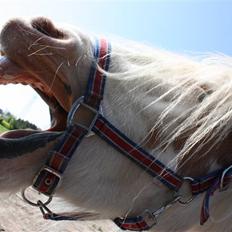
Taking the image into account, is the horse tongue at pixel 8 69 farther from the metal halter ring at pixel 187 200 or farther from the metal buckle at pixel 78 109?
the metal halter ring at pixel 187 200

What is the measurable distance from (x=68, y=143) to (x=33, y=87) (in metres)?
0.27

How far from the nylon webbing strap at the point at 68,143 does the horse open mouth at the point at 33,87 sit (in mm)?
80

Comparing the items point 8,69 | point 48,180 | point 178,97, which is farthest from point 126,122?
point 8,69

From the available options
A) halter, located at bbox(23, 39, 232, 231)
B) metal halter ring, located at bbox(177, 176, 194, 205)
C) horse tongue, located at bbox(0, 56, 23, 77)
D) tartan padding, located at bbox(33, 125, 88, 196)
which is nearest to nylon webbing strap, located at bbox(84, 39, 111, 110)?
halter, located at bbox(23, 39, 232, 231)

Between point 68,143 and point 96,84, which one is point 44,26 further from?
point 68,143

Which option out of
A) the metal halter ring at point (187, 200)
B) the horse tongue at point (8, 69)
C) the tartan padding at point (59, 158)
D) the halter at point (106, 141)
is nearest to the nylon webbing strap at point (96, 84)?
the halter at point (106, 141)

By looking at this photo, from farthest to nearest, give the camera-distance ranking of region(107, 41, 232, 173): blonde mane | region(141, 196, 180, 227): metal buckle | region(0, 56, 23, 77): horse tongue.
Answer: region(141, 196, 180, 227): metal buckle < region(107, 41, 232, 173): blonde mane < region(0, 56, 23, 77): horse tongue

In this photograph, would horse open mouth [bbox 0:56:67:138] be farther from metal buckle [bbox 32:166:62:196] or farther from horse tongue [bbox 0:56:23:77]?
metal buckle [bbox 32:166:62:196]

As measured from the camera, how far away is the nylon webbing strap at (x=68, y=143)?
1.37 meters

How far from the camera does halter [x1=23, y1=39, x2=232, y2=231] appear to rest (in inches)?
54.0

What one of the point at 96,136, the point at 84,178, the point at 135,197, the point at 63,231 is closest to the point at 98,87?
the point at 96,136

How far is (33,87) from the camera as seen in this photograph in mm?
1465

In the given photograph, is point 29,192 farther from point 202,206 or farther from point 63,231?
point 202,206

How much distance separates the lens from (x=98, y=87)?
4.52 ft
